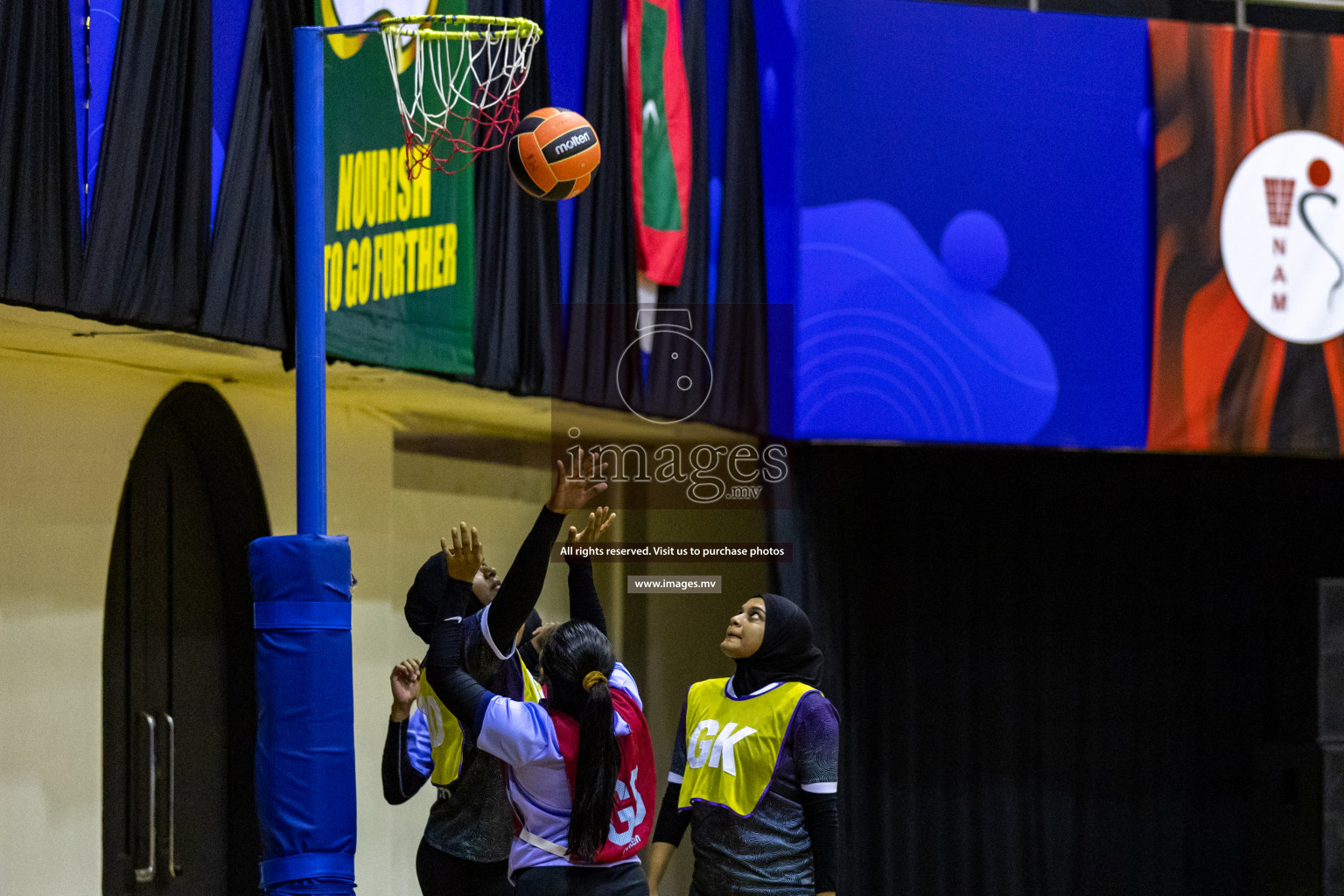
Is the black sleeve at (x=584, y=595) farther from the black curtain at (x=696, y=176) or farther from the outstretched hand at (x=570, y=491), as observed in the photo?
the black curtain at (x=696, y=176)

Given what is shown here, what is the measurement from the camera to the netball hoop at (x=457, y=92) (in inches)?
265

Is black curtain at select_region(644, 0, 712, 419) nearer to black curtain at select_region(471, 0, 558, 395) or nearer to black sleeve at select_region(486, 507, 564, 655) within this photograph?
black curtain at select_region(471, 0, 558, 395)

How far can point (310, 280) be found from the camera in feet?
15.0

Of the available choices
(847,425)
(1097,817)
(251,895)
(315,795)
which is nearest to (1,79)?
(315,795)

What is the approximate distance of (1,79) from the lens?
482 cm

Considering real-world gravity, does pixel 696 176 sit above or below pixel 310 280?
above

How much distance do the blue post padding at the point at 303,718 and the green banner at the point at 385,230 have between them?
7.03 feet

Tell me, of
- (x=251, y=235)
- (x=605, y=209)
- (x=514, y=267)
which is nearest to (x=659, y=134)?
(x=605, y=209)

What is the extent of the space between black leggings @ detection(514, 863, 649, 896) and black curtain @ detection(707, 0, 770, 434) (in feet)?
15.8

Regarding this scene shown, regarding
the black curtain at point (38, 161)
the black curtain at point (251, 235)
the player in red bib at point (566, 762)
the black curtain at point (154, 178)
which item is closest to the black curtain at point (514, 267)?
the black curtain at point (251, 235)

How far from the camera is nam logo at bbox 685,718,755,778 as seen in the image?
485 centimetres

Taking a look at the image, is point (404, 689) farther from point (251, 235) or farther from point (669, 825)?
point (251, 235)

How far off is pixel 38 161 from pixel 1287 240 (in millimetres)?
8054

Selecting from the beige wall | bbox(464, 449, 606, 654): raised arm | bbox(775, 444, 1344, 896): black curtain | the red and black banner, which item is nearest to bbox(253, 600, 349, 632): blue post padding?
bbox(464, 449, 606, 654): raised arm
